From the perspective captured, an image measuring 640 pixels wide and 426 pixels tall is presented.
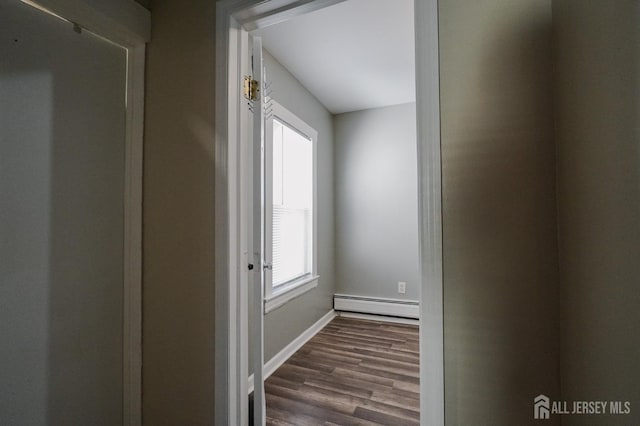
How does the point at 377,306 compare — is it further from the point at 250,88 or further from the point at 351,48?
the point at 250,88

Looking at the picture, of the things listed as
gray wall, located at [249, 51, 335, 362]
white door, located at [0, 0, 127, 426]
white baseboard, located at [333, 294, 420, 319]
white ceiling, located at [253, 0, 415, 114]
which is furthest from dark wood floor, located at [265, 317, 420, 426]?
white ceiling, located at [253, 0, 415, 114]

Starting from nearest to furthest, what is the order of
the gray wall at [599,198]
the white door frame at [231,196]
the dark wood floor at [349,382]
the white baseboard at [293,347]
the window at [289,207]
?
the gray wall at [599,198], the white door frame at [231,196], the dark wood floor at [349,382], the white baseboard at [293,347], the window at [289,207]

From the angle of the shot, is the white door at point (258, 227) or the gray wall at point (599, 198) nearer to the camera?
the gray wall at point (599, 198)

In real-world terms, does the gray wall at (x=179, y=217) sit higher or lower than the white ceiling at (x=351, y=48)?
lower

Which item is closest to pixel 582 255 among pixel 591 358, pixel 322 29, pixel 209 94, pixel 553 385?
pixel 591 358

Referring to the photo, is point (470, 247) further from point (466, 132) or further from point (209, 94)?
point (209, 94)

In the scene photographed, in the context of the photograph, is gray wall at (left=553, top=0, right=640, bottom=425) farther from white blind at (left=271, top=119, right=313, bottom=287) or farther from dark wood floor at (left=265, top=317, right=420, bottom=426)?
white blind at (left=271, top=119, right=313, bottom=287)

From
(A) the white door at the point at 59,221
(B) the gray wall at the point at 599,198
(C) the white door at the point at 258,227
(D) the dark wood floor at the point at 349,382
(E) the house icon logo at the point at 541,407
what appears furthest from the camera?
(D) the dark wood floor at the point at 349,382

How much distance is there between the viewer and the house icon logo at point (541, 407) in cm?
81

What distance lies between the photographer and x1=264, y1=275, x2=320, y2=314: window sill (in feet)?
7.67

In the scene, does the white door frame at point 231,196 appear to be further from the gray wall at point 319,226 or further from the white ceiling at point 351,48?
the white ceiling at point 351,48

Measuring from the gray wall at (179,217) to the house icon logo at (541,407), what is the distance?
1.22 metres

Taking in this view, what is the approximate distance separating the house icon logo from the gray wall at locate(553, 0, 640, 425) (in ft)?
0.16

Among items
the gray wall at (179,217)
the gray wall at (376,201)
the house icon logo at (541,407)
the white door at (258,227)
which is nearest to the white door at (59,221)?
the gray wall at (179,217)
